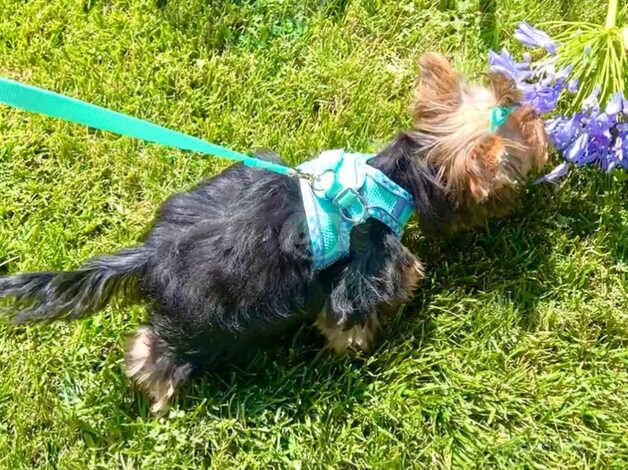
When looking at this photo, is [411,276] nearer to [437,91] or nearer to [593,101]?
[437,91]

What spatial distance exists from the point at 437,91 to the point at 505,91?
1.03 feet

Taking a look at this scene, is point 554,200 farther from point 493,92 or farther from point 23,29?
point 23,29

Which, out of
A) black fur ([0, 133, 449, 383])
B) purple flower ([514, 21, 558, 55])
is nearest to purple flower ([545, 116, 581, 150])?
purple flower ([514, 21, 558, 55])

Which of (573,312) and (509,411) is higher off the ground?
(573,312)

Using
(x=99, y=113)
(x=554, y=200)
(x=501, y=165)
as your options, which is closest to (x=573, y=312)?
(x=554, y=200)

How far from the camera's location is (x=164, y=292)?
10.7 feet

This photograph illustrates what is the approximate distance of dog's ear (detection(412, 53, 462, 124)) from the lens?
358cm

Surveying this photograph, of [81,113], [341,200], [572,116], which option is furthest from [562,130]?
[81,113]

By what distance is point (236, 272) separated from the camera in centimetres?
324

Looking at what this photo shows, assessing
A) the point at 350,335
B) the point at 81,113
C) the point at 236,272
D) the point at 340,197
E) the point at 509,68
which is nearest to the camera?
the point at 81,113

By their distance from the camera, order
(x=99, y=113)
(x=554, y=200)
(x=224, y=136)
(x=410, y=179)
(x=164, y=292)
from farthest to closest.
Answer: (x=224, y=136) < (x=554, y=200) < (x=410, y=179) < (x=164, y=292) < (x=99, y=113)

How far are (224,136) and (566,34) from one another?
199cm

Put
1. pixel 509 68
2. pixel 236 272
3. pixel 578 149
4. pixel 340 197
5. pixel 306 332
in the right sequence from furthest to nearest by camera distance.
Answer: pixel 306 332, pixel 578 149, pixel 509 68, pixel 340 197, pixel 236 272

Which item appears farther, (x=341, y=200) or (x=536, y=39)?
(x=536, y=39)
